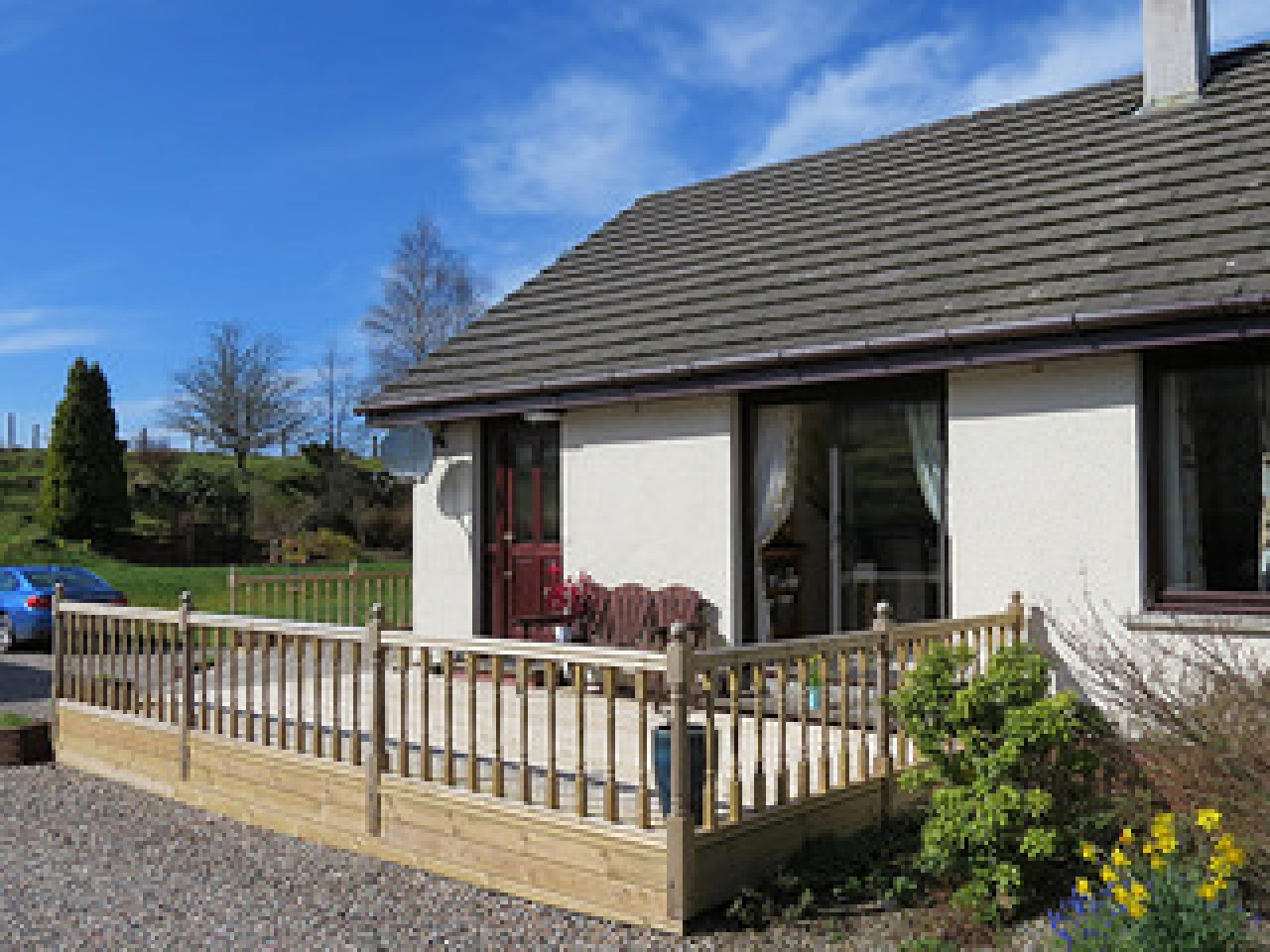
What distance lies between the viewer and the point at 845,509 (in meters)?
9.01

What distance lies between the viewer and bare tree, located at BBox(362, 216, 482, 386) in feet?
130

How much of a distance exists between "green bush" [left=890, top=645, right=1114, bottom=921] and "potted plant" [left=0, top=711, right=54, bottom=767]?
7784 mm

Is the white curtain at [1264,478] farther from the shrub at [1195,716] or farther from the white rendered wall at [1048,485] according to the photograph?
the white rendered wall at [1048,485]

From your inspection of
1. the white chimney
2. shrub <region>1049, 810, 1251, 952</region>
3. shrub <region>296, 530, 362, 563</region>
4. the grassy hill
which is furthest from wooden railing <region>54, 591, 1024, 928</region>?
shrub <region>296, 530, 362, 563</region>

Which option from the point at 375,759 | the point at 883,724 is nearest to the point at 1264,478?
the point at 883,724

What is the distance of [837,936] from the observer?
4660mm

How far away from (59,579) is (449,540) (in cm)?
995

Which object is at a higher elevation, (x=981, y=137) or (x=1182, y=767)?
(x=981, y=137)

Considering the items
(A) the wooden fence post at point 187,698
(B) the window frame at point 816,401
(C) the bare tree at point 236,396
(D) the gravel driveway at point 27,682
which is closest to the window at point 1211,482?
(B) the window frame at point 816,401

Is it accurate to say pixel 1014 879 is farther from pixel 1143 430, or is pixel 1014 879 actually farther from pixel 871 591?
pixel 871 591

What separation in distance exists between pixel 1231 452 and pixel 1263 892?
3284 mm

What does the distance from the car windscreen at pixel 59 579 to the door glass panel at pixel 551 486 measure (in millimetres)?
10815

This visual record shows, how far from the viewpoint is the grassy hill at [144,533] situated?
23688mm

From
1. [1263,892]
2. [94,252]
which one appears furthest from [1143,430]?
[94,252]
